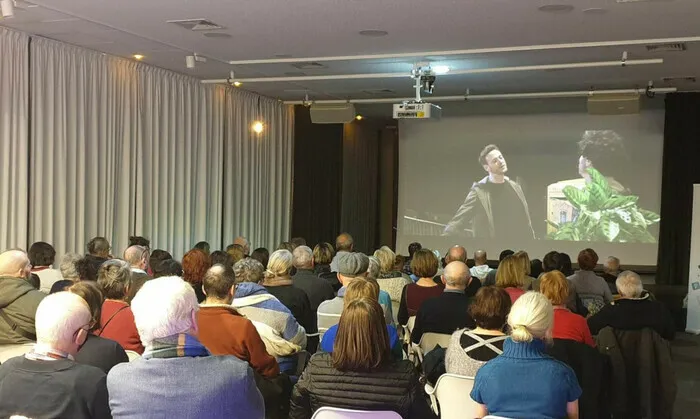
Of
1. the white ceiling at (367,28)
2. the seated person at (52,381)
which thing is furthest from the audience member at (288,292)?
the seated person at (52,381)

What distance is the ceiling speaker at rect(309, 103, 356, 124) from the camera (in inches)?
456

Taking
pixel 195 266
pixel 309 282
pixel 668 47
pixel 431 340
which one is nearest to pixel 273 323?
pixel 431 340

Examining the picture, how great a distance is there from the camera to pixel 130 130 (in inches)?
385

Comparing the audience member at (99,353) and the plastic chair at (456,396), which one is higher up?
the audience member at (99,353)

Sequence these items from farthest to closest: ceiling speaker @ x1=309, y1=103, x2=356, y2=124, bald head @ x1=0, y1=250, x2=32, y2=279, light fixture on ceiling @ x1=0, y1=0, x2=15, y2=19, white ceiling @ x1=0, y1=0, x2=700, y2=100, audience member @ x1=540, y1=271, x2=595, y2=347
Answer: ceiling speaker @ x1=309, y1=103, x2=356, y2=124
white ceiling @ x1=0, y1=0, x2=700, y2=100
light fixture on ceiling @ x1=0, y1=0, x2=15, y2=19
bald head @ x1=0, y1=250, x2=32, y2=279
audience member @ x1=540, y1=271, x2=595, y2=347

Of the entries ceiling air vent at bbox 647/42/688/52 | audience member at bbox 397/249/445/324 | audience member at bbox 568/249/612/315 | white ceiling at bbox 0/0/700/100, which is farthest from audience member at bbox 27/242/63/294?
ceiling air vent at bbox 647/42/688/52

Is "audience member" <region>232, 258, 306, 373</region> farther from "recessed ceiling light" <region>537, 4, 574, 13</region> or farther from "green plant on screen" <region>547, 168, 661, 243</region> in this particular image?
"green plant on screen" <region>547, 168, 661, 243</region>

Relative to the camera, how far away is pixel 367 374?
2912mm

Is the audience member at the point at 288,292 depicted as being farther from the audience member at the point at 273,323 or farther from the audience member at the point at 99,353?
the audience member at the point at 99,353

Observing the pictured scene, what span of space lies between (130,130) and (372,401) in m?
7.77

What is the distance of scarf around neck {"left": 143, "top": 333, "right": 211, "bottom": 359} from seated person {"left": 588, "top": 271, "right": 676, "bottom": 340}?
3.70 m

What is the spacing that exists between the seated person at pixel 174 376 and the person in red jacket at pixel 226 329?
1.17m

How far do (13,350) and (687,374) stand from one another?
6465 mm

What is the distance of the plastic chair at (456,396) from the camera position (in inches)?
137
